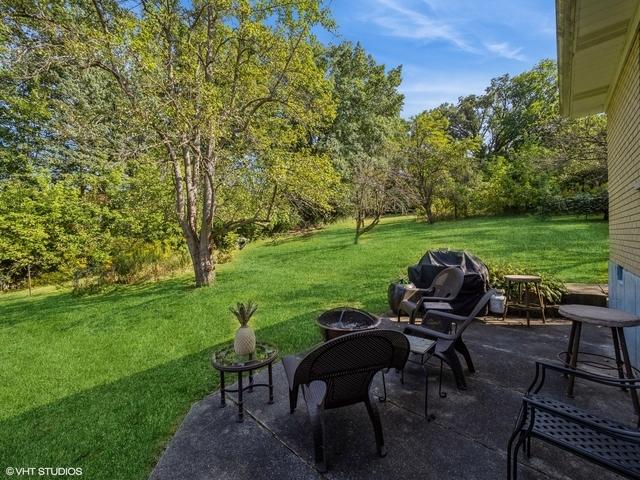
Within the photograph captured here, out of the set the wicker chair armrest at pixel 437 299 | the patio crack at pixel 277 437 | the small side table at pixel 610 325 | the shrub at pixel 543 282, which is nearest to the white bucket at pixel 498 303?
the shrub at pixel 543 282

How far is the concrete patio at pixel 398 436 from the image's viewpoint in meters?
2.07

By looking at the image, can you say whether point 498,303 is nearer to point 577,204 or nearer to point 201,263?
point 201,263

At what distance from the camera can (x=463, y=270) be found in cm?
467

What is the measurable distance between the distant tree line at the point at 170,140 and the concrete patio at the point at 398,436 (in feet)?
18.5

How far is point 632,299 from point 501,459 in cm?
279

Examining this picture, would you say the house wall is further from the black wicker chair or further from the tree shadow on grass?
the tree shadow on grass

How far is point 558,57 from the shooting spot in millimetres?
3777

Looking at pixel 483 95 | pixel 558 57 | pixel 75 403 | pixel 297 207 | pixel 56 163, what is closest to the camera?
pixel 75 403

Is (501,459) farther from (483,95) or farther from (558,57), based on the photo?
(483,95)

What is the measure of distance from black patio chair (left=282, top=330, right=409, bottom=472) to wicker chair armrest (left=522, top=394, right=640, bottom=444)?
2.46 ft

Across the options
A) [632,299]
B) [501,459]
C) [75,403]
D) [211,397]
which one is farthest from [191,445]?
[632,299]

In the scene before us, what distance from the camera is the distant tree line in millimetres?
6594

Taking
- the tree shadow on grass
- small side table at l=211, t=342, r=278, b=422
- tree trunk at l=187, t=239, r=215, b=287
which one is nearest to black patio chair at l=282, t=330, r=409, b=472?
small side table at l=211, t=342, r=278, b=422

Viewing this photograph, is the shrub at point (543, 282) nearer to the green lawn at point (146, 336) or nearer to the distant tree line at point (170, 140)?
the green lawn at point (146, 336)
